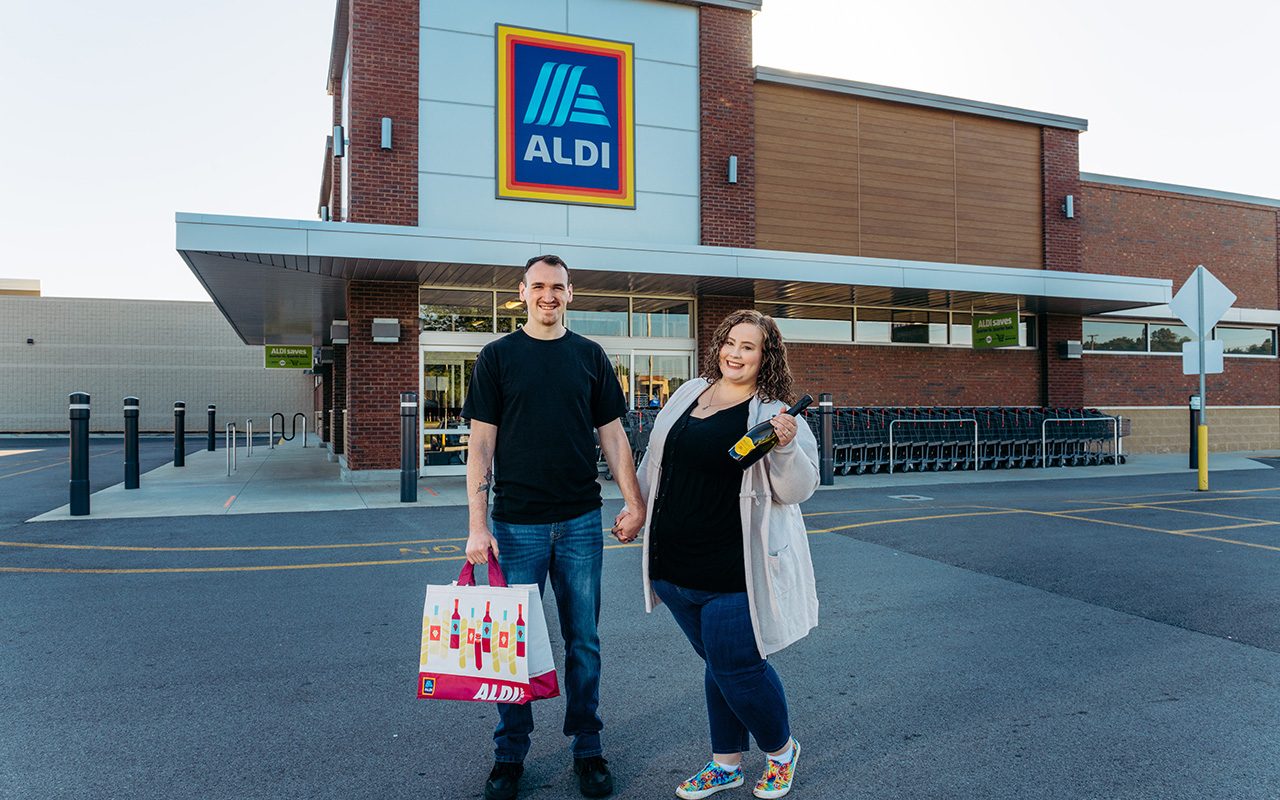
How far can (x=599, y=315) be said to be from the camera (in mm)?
16109

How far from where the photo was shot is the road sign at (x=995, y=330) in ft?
57.9

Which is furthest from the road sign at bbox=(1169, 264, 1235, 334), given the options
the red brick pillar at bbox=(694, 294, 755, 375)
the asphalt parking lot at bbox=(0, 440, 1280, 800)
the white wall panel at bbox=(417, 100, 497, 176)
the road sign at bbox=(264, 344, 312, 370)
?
the road sign at bbox=(264, 344, 312, 370)

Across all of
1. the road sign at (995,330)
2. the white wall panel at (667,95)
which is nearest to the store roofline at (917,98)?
the white wall panel at (667,95)

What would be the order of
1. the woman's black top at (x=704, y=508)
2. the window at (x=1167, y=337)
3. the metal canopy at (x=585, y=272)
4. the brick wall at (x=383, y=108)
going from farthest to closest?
the window at (x=1167, y=337) < the brick wall at (x=383, y=108) < the metal canopy at (x=585, y=272) < the woman's black top at (x=704, y=508)

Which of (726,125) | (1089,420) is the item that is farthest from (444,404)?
(1089,420)

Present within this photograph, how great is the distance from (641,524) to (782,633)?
0.66 meters

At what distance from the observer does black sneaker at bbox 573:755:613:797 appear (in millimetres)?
3053

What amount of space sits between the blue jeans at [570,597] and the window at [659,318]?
1311cm

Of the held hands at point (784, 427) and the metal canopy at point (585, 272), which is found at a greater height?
the metal canopy at point (585, 272)

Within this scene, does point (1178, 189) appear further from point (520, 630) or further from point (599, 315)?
point (520, 630)

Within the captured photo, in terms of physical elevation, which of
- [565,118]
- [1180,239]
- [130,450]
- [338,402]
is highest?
[565,118]

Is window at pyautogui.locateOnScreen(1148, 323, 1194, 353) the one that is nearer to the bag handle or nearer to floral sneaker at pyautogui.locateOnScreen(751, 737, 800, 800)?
floral sneaker at pyautogui.locateOnScreen(751, 737, 800, 800)

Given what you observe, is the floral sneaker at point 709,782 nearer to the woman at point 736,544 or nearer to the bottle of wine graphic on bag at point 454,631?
the woman at point 736,544

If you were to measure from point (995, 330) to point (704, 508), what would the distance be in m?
Answer: 16.9
